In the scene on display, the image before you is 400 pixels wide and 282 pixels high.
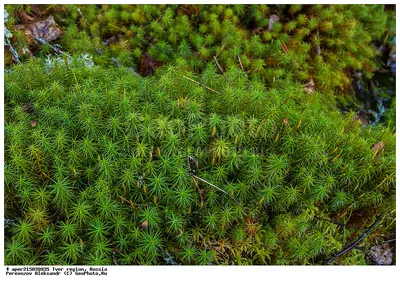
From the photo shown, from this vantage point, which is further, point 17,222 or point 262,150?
point 262,150

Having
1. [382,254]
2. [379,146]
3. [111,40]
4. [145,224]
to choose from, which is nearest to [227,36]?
[111,40]

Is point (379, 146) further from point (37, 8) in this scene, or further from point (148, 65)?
point (37, 8)

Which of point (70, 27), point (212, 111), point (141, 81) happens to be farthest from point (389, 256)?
point (70, 27)

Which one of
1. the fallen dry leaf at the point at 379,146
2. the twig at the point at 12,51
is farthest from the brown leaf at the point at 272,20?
the twig at the point at 12,51

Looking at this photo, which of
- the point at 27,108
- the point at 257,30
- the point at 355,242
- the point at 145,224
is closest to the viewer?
the point at 145,224

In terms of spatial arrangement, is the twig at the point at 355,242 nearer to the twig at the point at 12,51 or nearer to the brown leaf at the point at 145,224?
the brown leaf at the point at 145,224

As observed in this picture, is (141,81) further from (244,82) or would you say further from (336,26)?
(336,26)
